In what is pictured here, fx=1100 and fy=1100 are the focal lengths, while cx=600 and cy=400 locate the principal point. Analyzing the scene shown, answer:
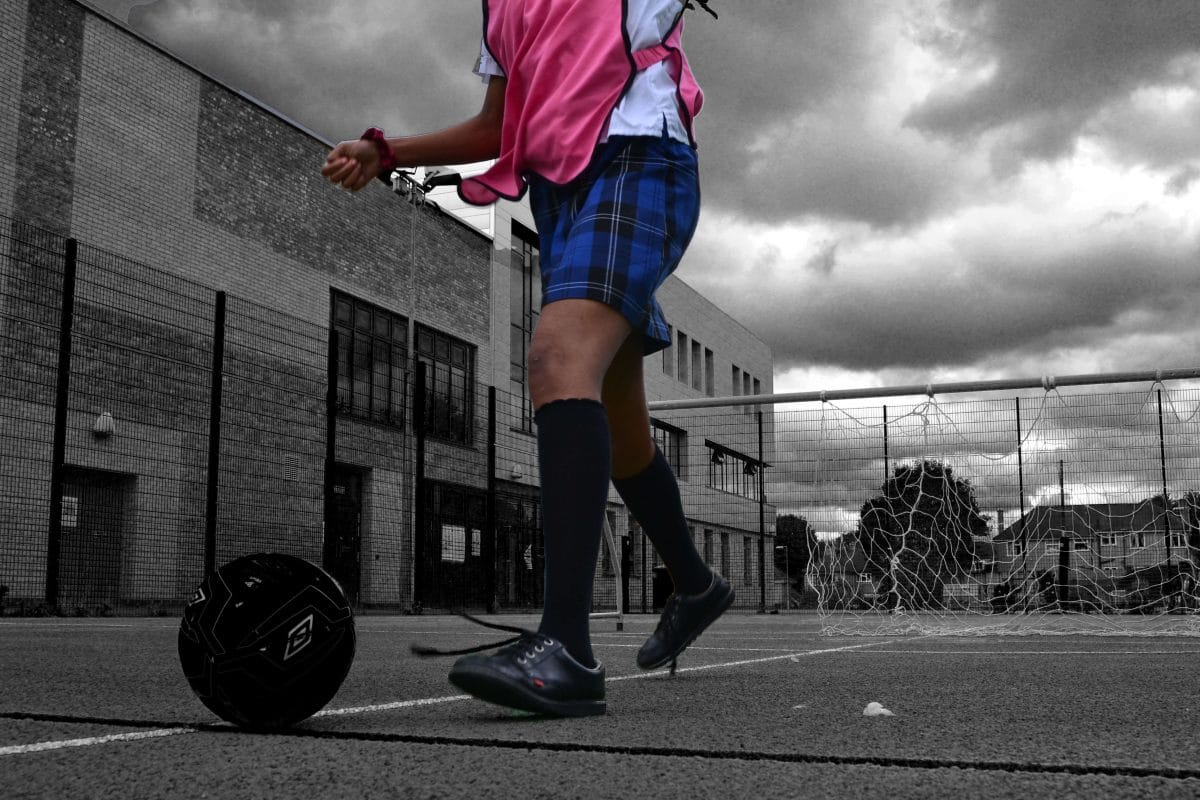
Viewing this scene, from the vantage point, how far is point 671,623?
8.10 ft

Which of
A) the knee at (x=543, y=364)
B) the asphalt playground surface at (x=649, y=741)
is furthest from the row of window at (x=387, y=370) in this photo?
the knee at (x=543, y=364)

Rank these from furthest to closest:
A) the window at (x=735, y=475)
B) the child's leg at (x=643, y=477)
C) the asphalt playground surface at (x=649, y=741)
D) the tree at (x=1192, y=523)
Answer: the window at (x=735, y=475) → the tree at (x=1192, y=523) → the child's leg at (x=643, y=477) → the asphalt playground surface at (x=649, y=741)

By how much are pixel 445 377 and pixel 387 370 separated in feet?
6.63

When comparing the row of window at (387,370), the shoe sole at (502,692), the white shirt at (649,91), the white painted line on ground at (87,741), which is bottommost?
the white painted line on ground at (87,741)

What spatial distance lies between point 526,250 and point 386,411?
7.22m

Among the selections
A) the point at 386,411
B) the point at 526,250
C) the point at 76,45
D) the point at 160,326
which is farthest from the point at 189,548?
the point at 526,250

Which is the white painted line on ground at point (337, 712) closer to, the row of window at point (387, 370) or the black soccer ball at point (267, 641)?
the black soccer ball at point (267, 641)

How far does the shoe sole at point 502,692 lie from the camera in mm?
1697

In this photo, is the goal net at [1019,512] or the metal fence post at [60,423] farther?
the metal fence post at [60,423]

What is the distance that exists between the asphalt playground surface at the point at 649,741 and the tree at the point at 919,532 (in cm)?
563

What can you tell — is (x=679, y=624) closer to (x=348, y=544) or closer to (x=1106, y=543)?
→ (x=1106, y=543)

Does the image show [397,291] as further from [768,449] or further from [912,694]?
[912,694]

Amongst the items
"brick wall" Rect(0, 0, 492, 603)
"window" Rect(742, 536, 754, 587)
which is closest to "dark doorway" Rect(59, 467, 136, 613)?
"brick wall" Rect(0, 0, 492, 603)

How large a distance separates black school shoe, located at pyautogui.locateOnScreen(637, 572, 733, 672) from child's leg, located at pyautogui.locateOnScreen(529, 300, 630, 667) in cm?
59
